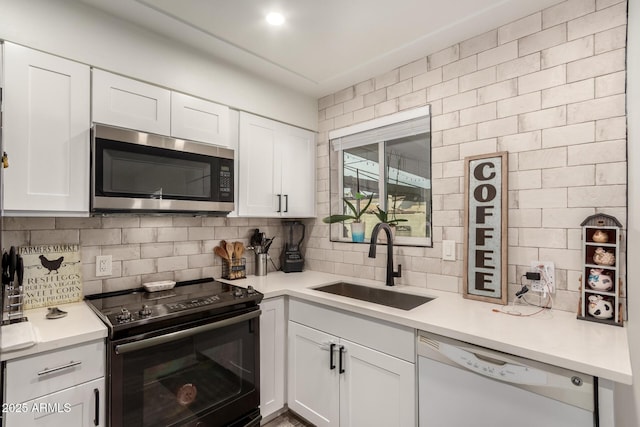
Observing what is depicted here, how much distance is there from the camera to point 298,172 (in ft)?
8.87

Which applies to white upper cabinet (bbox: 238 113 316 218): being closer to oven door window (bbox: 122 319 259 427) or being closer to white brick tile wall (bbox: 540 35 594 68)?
oven door window (bbox: 122 319 259 427)

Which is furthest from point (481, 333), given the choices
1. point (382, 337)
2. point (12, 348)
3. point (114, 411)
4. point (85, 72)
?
point (85, 72)

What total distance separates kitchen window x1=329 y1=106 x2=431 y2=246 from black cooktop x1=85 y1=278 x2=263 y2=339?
3.58 ft

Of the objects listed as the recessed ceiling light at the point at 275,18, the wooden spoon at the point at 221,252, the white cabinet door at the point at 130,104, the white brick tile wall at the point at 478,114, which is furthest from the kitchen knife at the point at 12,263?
the white brick tile wall at the point at 478,114

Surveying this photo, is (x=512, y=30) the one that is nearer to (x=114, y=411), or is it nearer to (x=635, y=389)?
(x=635, y=389)

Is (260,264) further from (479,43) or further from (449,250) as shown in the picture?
(479,43)

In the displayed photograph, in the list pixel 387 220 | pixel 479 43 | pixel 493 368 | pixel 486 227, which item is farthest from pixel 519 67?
pixel 493 368

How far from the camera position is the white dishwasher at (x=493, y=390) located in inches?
43.0

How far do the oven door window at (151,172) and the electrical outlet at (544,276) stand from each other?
1.89 metres

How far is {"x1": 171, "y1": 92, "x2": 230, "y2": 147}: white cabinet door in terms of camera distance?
6.36 ft

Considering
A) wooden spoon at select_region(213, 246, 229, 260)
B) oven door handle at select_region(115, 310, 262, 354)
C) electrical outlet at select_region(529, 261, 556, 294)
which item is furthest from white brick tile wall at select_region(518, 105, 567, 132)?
wooden spoon at select_region(213, 246, 229, 260)

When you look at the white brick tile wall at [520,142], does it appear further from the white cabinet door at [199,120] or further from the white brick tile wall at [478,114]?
the white cabinet door at [199,120]

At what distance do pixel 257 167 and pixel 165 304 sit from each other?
1138 millimetres

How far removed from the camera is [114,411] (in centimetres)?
139
